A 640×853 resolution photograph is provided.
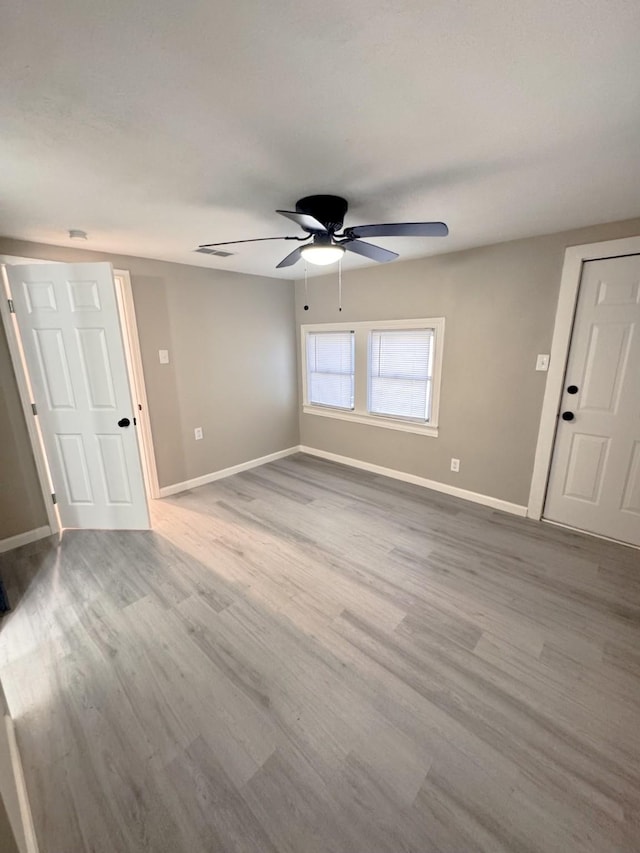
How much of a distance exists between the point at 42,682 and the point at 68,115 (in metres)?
2.35

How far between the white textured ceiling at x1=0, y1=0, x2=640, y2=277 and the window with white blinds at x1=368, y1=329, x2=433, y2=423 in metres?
1.52

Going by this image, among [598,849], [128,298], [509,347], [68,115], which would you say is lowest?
[598,849]

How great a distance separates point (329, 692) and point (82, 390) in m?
2.67

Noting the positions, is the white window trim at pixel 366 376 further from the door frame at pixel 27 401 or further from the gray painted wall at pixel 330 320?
the door frame at pixel 27 401

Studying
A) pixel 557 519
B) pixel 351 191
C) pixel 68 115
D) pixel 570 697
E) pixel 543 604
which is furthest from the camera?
pixel 557 519

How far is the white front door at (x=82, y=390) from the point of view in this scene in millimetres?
2480

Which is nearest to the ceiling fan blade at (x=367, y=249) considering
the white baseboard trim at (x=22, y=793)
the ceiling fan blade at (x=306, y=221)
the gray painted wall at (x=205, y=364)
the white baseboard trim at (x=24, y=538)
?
the ceiling fan blade at (x=306, y=221)

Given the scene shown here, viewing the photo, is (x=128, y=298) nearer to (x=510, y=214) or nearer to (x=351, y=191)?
(x=351, y=191)

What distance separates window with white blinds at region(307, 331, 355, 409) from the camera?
406 centimetres

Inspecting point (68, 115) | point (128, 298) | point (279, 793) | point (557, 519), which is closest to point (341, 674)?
point (279, 793)

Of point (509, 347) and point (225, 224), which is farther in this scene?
point (509, 347)

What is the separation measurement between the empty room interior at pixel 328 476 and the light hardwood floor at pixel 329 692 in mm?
12

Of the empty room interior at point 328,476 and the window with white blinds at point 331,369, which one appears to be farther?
the window with white blinds at point 331,369

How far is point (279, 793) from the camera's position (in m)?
1.19
